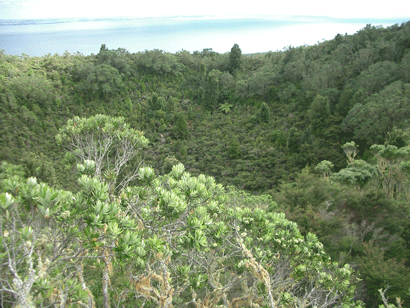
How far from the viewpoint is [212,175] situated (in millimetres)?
20828

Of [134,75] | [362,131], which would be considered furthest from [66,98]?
[362,131]

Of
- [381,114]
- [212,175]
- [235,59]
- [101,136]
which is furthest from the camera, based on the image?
[235,59]

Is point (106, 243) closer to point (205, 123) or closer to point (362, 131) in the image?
point (362, 131)

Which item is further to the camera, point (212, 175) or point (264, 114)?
point (264, 114)

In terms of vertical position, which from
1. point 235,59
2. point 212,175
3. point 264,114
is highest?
point 235,59

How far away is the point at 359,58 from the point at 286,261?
1128 inches

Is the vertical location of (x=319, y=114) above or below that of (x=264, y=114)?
above

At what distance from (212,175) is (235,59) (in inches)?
778

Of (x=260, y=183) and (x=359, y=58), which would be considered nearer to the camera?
(x=260, y=183)

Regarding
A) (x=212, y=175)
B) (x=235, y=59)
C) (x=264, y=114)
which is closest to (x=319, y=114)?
(x=264, y=114)

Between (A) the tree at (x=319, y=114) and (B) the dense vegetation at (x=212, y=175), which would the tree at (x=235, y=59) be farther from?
(A) the tree at (x=319, y=114)

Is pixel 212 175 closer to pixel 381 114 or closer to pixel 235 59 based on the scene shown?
pixel 381 114

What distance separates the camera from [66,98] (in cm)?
2548

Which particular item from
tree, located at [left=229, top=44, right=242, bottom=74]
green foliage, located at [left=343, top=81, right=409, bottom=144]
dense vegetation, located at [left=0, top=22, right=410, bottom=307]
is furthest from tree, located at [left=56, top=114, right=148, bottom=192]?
tree, located at [left=229, top=44, right=242, bottom=74]
